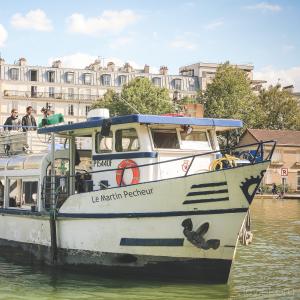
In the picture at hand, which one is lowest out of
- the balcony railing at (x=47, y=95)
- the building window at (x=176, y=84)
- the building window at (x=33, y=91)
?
the balcony railing at (x=47, y=95)

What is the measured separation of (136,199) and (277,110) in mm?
64734

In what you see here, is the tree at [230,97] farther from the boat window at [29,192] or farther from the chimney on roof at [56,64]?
the boat window at [29,192]

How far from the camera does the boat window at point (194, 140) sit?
14.8m

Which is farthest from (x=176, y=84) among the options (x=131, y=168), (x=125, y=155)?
(x=131, y=168)

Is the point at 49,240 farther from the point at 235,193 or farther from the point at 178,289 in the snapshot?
the point at 235,193

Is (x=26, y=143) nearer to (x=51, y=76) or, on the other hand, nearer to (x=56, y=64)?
(x=51, y=76)

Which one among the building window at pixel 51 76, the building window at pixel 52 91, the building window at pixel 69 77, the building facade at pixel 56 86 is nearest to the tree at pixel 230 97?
the building facade at pixel 56 86

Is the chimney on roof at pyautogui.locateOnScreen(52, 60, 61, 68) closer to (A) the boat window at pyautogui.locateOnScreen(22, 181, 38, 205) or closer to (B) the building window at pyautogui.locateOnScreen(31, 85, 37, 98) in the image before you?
(B) the building window at pyautogui.locateOnScreen(31, 85, 37, 98)

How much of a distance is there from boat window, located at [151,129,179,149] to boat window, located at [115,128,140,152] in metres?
0.43

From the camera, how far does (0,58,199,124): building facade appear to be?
306 ft

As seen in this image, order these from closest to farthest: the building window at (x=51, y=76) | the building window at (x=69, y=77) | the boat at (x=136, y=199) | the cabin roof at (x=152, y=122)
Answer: the boat at (x=136, y=199) < the cabin roof at (x=152, y=122) < the building window at (x=51, y=76) < the building window at (x=69, y=77)

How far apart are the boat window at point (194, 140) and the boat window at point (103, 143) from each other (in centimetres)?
176

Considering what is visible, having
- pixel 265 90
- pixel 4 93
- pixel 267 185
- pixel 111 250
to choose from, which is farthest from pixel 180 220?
pixel 4 93

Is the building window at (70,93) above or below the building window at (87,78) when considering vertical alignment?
below
